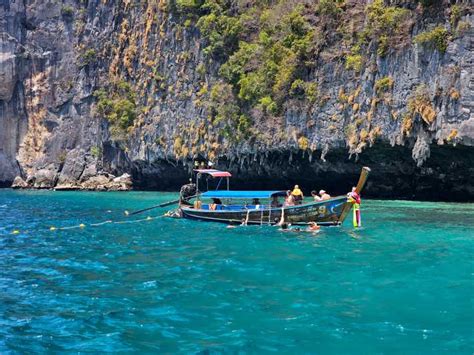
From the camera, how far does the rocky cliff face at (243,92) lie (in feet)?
82.8

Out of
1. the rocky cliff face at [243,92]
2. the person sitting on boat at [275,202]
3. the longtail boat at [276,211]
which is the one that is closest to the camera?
the longtail boat at [276,211]

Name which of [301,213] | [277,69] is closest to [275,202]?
[301,213]

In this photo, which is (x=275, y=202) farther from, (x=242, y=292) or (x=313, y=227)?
(x=242, y=292)

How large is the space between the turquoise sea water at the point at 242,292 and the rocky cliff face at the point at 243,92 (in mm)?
9727

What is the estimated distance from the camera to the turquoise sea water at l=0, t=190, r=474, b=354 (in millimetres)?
7598

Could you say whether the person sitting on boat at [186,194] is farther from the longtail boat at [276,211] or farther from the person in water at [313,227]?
the person in water at [313,227]

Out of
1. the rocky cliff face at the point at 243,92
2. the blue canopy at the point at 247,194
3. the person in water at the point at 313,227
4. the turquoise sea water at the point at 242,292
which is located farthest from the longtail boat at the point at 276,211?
the rocky cliff face at the point at 243,92

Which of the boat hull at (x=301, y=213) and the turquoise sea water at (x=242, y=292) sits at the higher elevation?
the boat hull at (x=301, y=213)

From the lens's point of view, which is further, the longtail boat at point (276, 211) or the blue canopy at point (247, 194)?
the blue canopy at point (247, 194)

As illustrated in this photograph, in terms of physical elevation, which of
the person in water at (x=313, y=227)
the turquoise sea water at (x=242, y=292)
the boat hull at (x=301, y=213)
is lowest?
the turquoise sea water at (x=242, y=292)

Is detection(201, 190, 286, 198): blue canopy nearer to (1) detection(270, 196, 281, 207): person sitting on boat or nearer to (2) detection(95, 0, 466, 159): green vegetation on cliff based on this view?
(1) detection(270, 196, 281, 207): person sitting on boat

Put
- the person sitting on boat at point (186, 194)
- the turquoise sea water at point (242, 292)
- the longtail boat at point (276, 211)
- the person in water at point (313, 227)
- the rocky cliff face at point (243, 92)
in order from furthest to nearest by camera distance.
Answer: the person sitting on boat at point (186, 194) < the rocky cliff face at point (243, 92) < the longtail boat at point (276, 211) < the person in water at point (313, 227) < the turquoise sea water at point (242, 292)

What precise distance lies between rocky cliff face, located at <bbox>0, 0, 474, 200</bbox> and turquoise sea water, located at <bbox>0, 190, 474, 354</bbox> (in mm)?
9727

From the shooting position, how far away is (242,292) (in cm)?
1010
